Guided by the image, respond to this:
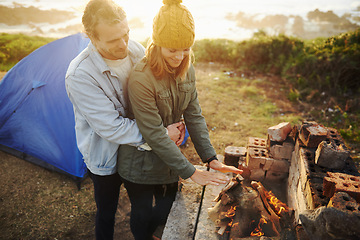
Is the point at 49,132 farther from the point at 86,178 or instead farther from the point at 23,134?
the point at 86,178

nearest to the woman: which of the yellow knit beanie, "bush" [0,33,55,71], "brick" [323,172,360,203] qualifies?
the yellow knit beanie

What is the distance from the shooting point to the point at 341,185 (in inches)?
61.6

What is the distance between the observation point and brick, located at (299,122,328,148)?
2128 millimetres

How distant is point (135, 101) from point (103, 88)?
257 mm

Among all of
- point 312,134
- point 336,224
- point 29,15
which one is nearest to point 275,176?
point 312,134

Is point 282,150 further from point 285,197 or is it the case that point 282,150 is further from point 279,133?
point 285,197

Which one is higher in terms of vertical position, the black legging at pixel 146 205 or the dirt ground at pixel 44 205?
the black legging at pixel 146 205

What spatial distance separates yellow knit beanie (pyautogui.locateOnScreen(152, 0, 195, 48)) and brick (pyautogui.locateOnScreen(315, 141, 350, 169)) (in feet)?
4.63

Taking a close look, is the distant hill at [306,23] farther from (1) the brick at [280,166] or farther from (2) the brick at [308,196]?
(2) the brick at [308,196]

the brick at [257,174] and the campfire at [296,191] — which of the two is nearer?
the campfire at [296,191]

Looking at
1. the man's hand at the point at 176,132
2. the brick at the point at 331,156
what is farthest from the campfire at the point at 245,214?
the man's hand at the point at 176,132

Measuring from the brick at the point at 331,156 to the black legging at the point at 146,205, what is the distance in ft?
4.19

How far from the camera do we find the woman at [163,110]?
1.47 metres

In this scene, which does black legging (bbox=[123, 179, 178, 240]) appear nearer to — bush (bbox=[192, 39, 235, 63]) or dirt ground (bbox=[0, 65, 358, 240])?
dirt ground (bbox=[0, 65, 358, 240])
